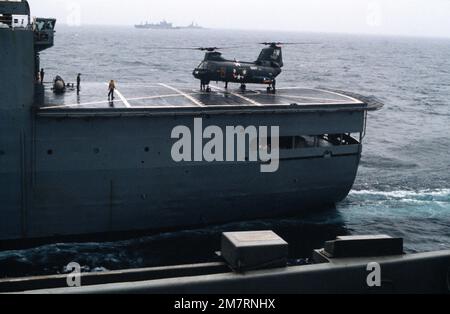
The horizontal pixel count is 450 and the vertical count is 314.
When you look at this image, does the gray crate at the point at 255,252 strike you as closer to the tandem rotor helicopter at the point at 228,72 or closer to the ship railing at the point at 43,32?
the ship railing at the point at 43,32

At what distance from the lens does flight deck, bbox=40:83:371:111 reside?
27016 millimetres

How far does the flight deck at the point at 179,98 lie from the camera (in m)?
27.0

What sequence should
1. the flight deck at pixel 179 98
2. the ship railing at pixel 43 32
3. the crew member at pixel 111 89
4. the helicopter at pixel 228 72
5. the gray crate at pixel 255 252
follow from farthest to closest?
the helicopter at pixel 228 72
the ship railing at pixel 43 32
the crew member at pixel 111 89
the flight deck at pixel 179 98
the gray crate at pixel 255 252

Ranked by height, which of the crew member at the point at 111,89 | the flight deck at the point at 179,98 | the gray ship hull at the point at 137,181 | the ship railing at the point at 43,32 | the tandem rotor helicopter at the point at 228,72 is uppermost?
the ship railing at the point at 43,32

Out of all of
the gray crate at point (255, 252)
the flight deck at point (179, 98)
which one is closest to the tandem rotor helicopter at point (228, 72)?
the flight deck at point (179, 98)

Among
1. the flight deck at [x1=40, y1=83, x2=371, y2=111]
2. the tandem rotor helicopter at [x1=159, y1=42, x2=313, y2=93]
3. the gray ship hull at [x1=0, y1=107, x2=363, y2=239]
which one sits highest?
the tandem rotor helicopter at [x1=159, y1=42, x2=313, y2=93]

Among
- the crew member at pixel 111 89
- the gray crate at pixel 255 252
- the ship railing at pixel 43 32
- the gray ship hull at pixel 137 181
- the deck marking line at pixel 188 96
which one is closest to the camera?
the gray crate at pixel 255 252

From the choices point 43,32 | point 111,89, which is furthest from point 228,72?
point 43,32

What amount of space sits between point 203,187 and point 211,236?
265 centimetres

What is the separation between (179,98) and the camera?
3014 cm

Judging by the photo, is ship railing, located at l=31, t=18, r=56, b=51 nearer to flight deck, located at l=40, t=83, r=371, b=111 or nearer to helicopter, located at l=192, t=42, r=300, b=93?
flight deck, located at l=40, t=83, r=371, b=111

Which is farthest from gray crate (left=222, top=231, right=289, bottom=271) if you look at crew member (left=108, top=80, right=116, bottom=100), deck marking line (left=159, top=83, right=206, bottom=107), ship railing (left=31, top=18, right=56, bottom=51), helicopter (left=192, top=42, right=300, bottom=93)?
helicopter (left=192, top=42, right=300, bottom=93)
